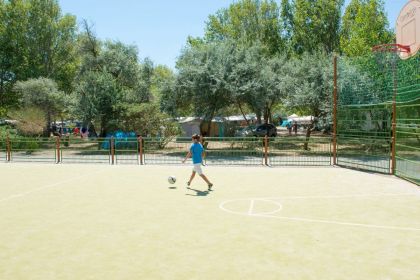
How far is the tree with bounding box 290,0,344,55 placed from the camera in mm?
45781

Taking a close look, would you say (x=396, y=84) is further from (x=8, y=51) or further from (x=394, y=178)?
(x=8, y=51)

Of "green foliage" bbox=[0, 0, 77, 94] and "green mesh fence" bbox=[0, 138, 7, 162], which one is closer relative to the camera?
"green mesh fence" bbox=[0, 138, 7, 162]

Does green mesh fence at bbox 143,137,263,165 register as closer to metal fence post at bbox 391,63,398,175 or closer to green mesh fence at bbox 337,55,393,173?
green mesh fence at bbox 337,55,393,173

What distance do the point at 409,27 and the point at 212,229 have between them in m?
11.9

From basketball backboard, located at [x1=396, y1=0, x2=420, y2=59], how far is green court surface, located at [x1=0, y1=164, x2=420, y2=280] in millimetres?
5025

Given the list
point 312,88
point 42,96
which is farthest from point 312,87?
point 42,96

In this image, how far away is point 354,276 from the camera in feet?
18.4

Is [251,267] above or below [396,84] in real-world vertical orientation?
below

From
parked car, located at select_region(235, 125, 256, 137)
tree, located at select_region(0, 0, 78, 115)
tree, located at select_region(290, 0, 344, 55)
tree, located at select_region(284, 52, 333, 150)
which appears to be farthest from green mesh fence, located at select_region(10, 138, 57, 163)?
tree, located at select_region(290, 0, 344, 55)

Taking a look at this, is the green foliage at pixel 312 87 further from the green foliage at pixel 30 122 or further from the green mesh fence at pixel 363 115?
the green foliage at pixel 30 122

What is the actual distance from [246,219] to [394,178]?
28.1 ft

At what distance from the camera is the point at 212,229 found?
8.13 metres

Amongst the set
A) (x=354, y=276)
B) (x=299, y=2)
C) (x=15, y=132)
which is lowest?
(x=354, y=276)

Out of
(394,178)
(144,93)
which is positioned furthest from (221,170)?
(144,93)
